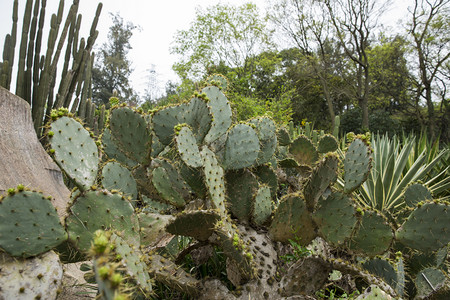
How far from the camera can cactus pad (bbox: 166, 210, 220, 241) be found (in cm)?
136

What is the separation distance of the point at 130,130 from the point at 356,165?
1152 millimetres

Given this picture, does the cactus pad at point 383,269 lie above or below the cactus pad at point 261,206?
below

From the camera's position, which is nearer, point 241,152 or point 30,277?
point 30,277

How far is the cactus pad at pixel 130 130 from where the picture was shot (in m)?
1.61

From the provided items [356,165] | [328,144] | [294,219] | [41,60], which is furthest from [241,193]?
[41,60]

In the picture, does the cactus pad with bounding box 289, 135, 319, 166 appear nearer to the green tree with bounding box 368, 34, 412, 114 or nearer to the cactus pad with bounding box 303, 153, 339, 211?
the cactus pad with bounding box 303, 153, 339, 211

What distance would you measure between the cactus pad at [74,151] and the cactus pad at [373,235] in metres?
1.29

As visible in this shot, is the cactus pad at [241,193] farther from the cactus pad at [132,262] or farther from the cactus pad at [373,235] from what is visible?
the cactus pad at [132,262]

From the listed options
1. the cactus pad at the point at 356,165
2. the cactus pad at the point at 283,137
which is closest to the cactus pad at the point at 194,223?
the cactus pad at the point at 356,165

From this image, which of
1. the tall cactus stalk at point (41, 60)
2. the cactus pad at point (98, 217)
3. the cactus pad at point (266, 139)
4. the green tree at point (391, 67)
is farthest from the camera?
the green tree at point (391, 67)

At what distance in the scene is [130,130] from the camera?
1626 millimetres

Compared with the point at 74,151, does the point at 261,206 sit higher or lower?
lower

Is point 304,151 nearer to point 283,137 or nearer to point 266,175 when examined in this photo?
point 283,137

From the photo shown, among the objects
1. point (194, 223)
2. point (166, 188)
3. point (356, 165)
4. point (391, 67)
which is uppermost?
point (391, 67)
